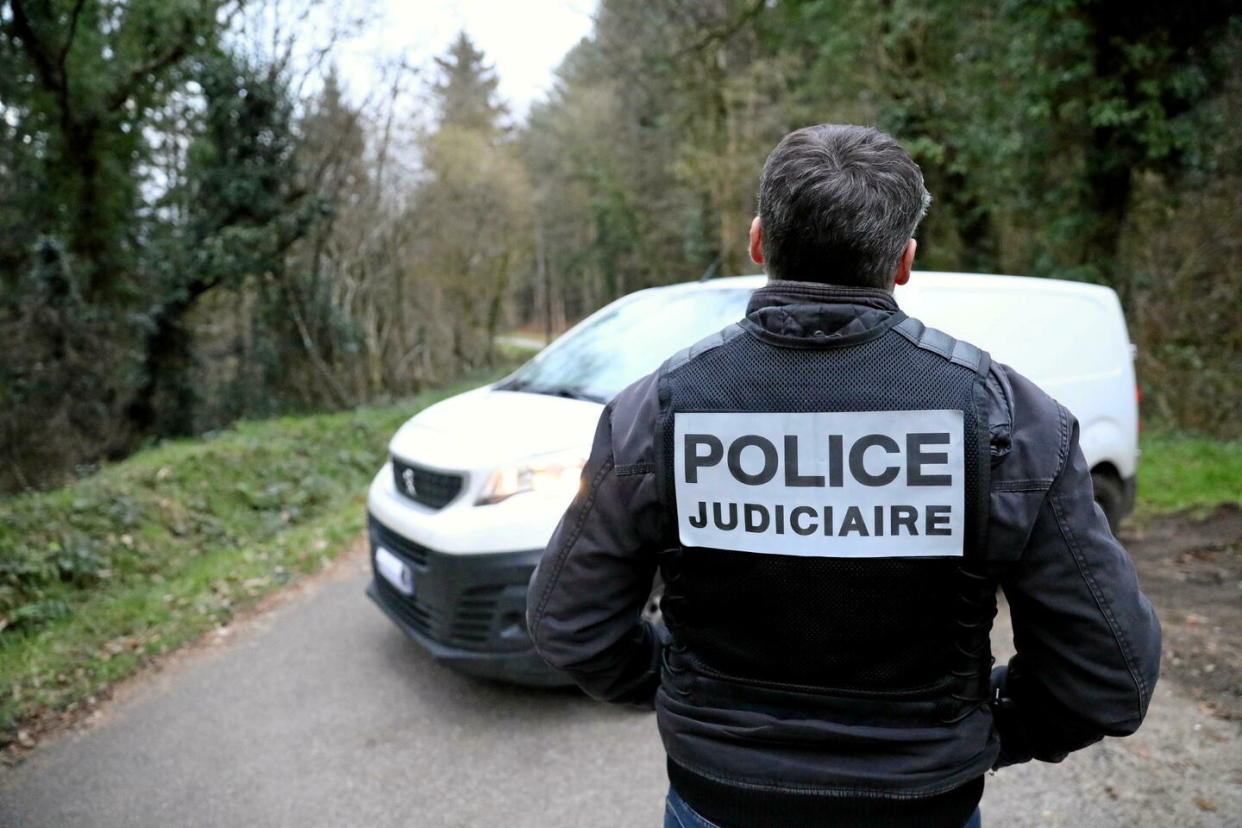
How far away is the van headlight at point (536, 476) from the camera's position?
3510 mm

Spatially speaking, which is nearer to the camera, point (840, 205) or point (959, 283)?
point (840, 205)

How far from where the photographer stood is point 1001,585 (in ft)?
4.90

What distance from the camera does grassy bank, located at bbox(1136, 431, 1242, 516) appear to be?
22.8ft

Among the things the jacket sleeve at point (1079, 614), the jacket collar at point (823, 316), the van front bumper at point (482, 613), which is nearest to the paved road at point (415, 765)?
the van front bumper at point (482, 613)

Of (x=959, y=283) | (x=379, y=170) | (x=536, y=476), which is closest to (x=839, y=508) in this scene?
(x=536, y=476)

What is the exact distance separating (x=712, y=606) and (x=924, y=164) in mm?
15581

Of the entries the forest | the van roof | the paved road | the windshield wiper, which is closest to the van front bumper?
the paved road

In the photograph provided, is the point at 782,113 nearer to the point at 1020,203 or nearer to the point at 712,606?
the point at 1020,203

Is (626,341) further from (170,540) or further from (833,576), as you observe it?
(170,540)

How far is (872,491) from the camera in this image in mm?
1443

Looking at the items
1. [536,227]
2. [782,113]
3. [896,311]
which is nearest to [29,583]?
[896,311]

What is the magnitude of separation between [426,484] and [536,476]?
1.92 ft

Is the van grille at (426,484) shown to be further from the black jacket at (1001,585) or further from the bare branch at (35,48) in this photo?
the bare branch at (35,48)

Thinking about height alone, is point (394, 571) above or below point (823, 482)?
below
